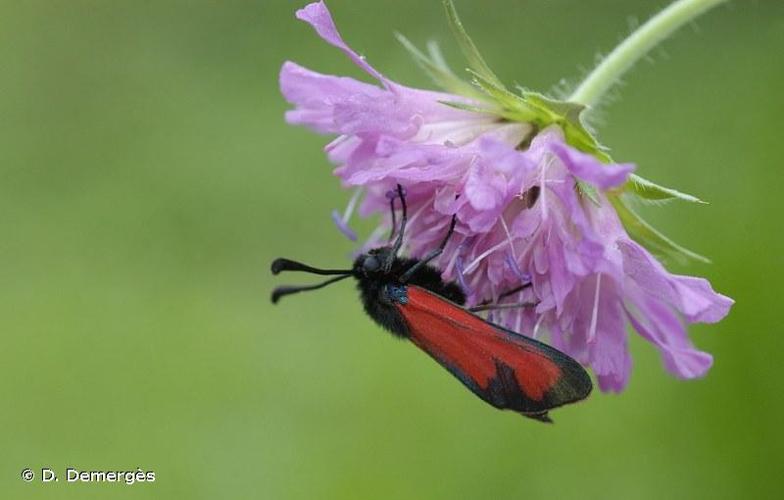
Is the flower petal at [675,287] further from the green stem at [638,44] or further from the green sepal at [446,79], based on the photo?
the green sepal at [446,79]

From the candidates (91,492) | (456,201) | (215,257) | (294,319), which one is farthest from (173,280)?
(456,201)

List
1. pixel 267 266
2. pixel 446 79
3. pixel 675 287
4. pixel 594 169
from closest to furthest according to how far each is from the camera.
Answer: pixel 594 169, pixel 675 287, pixel 446 79, pixel 267 266

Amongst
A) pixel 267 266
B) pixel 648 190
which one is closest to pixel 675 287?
pixel 648 190

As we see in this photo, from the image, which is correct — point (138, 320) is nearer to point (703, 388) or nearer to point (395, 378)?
point (395, 378)

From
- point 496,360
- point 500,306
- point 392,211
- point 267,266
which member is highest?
point 267,266

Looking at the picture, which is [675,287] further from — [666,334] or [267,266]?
[267,266]

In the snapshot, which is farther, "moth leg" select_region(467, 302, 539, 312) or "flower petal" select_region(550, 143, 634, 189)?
"moth leg" select_region(467, 302, 539, 312)

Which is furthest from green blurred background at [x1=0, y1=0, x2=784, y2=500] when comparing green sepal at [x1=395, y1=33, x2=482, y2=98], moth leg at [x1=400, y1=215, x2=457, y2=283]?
moth leg at [x1=400, y1=215, x2=457, y2=283]

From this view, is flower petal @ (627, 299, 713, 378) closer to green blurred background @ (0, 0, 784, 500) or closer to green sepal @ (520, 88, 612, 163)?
green sepal @ (520, 88, 612, 163)
